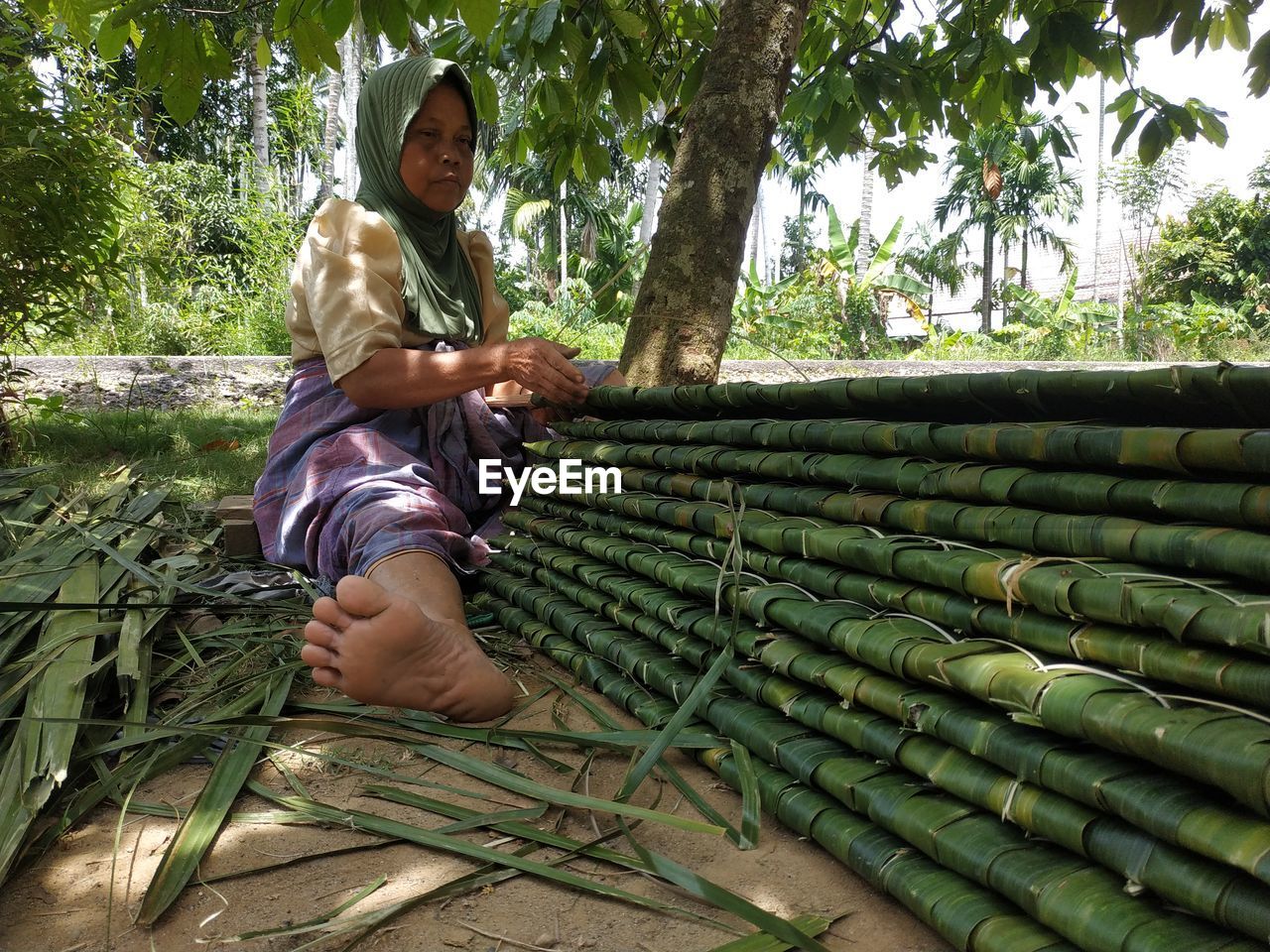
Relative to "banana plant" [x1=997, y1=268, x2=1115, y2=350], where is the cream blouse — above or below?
below

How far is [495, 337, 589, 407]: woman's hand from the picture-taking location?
6.54 feet

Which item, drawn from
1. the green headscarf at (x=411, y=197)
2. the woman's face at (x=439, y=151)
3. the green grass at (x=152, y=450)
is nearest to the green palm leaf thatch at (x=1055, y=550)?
the green headscarf at (x=411, y=197)

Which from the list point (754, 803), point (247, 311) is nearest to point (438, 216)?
point (754, 803)

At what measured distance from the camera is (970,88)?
333cm

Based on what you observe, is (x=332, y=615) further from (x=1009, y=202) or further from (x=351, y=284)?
(x=1009, y=202)

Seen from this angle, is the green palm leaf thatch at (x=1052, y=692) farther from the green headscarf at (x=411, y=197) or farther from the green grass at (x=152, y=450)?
the green grass at (x=152, y=450)

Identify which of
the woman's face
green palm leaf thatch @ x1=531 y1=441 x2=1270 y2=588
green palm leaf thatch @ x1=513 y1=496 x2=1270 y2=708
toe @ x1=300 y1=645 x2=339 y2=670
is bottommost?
toe @ x1=300 y1=645 x2=339 y2=670

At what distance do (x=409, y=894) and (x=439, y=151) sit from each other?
6.05 ft

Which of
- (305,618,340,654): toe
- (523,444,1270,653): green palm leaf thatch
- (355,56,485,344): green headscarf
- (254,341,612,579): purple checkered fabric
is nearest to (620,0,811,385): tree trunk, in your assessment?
(254,341,612,579): purple checkered fabric

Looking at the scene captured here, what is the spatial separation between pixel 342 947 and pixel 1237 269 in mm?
19767

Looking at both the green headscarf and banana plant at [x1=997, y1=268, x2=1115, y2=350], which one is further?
banana plant at [x1=997, y1=268, x2=1115, y2=350]

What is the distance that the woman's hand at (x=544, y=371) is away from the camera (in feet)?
6.54

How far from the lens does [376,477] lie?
78.6 inches

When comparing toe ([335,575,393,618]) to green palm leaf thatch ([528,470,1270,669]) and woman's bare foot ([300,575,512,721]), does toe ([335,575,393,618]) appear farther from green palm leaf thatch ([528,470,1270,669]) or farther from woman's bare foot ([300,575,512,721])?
green palm leaf thatch ([528,470,1270,669])
